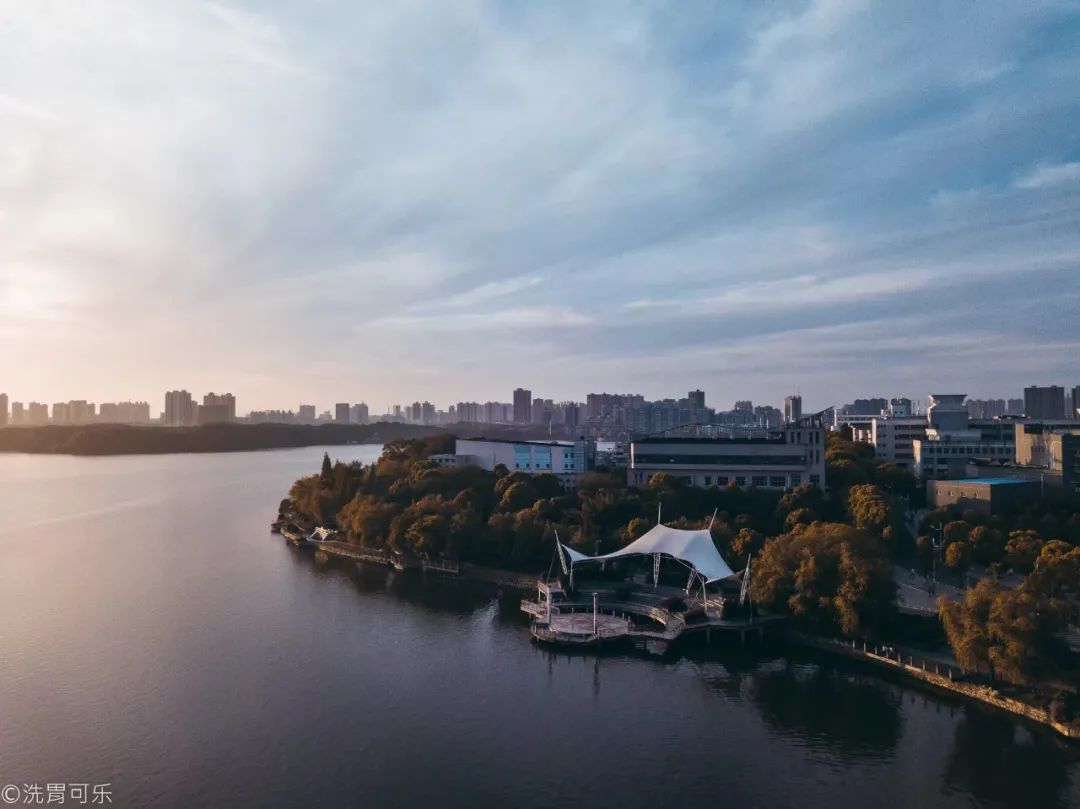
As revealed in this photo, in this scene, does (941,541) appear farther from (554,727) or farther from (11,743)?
(11,743)

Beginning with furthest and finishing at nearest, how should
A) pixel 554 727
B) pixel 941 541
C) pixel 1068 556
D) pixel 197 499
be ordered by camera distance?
pixel 197 499
pixel 941 541
pixel 1068 556
pixel 554 727

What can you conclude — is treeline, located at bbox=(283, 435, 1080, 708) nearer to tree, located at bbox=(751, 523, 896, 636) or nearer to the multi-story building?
tree, located at bbox=(751, 523, 896, 636)

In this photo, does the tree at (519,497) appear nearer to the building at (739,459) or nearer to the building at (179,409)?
the building at (739,459)

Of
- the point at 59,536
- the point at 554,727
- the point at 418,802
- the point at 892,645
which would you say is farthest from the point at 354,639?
the point at 59,536

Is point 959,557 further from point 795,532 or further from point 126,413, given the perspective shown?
point 126,413

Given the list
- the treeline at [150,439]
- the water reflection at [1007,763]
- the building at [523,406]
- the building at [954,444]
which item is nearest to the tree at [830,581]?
the water reflection at [1007,763]

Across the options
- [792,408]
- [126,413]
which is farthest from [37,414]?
[792,408]

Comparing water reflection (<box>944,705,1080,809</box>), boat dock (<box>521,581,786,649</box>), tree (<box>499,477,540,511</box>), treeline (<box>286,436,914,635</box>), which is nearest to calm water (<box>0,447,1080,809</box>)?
water reflection (<box>944,705,1080,809</box>)
